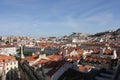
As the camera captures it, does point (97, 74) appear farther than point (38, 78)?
No

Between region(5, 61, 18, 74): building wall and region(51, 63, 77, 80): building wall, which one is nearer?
region(51, 63, 77, 80): building wall

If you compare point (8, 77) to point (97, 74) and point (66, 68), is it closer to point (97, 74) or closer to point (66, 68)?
point (66, 68)

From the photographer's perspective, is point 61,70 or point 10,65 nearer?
point 61,70

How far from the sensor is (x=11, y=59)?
247 ft

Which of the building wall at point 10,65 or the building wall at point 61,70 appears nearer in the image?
the building wall at point 61,70

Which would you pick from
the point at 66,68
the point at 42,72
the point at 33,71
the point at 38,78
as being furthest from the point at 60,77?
the point at 33,71

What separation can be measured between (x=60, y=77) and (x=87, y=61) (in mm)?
33807

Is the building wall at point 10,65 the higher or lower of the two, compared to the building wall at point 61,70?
lower

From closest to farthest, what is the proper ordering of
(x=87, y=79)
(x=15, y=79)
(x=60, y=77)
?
(x=87, y=79)
(x=60, y=77)
(x=15, y=79)

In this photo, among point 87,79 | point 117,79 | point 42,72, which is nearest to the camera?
point 117,79

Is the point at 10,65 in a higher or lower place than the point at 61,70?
lower

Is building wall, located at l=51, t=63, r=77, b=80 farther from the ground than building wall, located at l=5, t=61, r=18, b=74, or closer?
farther from the ground

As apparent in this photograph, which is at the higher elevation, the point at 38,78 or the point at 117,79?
the point at 117,79

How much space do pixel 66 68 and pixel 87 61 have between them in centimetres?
3207
